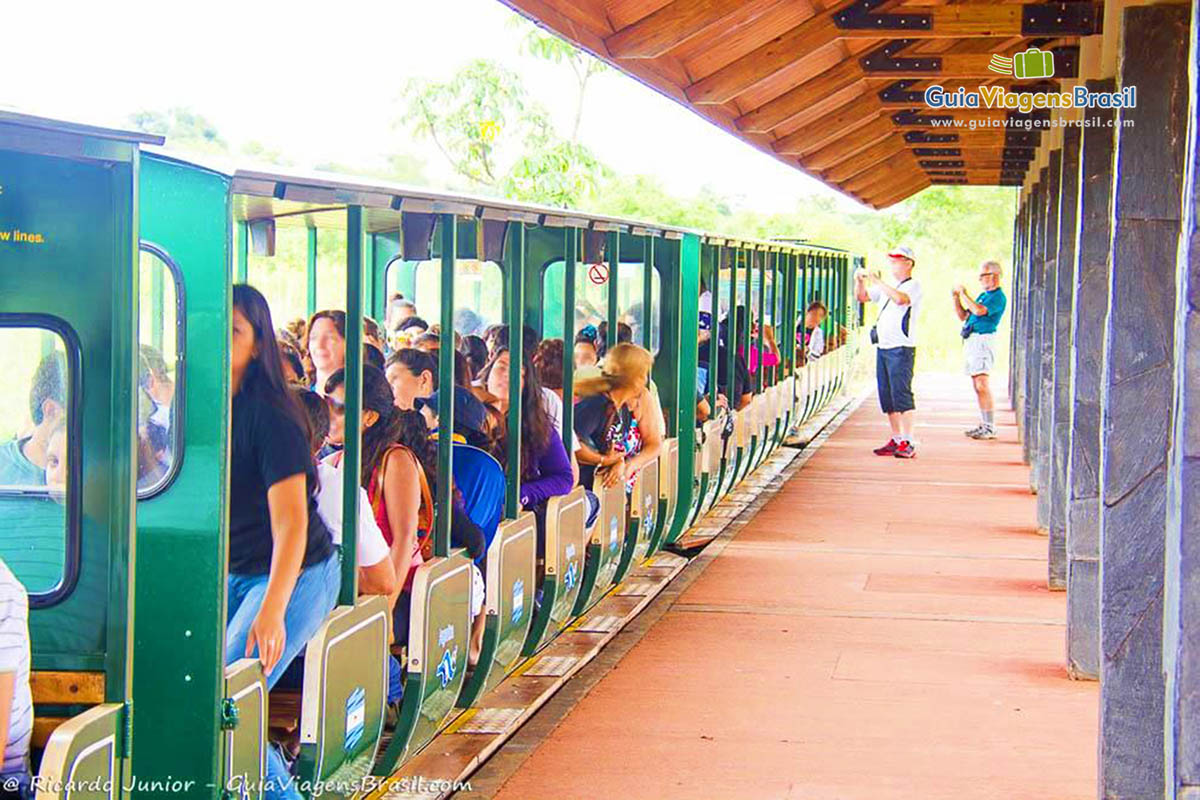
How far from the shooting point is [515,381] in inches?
273

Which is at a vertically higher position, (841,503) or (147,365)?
(147,365)

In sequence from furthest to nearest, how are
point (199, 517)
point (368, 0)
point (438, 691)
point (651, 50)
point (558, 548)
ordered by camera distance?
point (368, 0)
point (651, 50)
point (558, 548)
point (438, 691)
point (199, 517)

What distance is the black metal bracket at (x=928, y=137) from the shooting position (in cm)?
1788

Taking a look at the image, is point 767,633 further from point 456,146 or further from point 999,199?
point 999,199

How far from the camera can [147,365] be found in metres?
4.18

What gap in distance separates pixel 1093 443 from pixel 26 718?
5.87m

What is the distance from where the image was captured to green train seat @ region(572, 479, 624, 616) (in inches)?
337

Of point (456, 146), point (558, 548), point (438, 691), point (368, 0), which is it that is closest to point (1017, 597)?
point (558, 548)

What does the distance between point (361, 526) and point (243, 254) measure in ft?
6.61

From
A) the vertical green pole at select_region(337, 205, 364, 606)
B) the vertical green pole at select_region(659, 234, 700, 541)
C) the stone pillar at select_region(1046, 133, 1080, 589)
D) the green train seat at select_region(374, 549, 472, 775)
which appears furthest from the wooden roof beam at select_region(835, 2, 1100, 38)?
the vertical green pole at select_region(337, 205, 364, 606)

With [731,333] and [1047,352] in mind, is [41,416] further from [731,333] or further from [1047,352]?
[1047,352]

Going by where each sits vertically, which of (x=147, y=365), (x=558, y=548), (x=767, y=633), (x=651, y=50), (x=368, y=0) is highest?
(x=368, y=0)
